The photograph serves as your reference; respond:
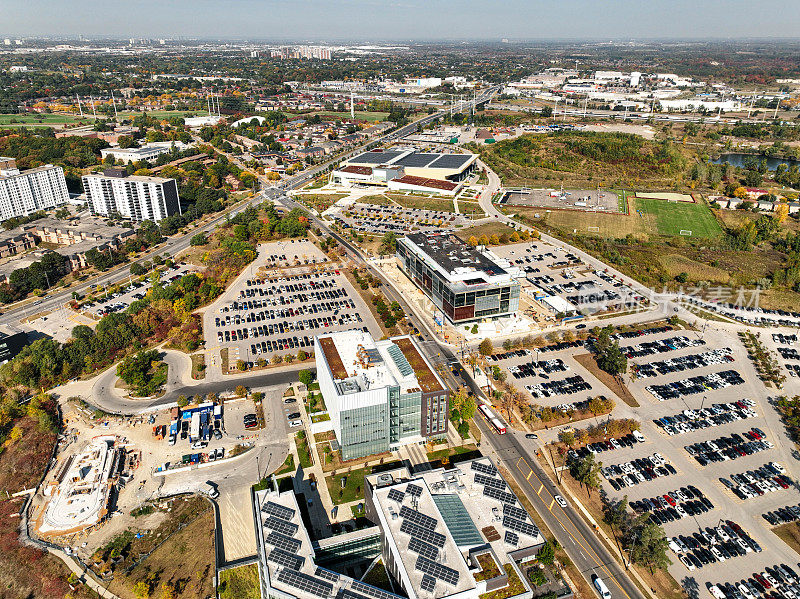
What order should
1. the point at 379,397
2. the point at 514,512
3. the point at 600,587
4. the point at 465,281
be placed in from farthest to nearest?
the point at 465,281 → the point at 379,397 → the point at 514,512 → the point at 600,587

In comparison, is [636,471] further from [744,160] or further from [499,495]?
[744,160]

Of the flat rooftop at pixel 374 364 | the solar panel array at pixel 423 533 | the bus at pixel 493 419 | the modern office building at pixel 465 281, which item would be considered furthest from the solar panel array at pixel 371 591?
the modern office building at pixel 465 281

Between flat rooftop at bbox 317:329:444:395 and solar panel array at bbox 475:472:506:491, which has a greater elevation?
flat rooftop at bbox 317:329:444:395

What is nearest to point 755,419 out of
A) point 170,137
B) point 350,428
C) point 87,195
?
point 350,428

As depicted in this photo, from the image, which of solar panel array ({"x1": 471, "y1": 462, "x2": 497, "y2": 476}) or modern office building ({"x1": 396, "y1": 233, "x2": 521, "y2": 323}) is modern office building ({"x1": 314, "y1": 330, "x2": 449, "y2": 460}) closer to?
solar panel array ({"x1": 471, "y1": 462, "x2": 497, "y2": 476})

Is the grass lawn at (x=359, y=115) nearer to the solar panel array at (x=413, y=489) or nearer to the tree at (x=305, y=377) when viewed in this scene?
the tree at (x=305, y=377)

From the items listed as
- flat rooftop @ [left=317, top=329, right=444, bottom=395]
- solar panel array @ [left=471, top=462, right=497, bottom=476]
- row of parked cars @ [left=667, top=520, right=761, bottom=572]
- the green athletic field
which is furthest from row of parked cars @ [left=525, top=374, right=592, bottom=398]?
the green athletic field

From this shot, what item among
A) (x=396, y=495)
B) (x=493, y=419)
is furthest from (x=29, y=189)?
(x=396, y=495)
